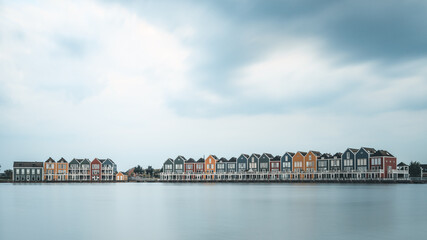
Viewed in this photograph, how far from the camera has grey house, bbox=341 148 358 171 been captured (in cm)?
11444

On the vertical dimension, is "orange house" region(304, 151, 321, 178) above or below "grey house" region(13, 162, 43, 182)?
above

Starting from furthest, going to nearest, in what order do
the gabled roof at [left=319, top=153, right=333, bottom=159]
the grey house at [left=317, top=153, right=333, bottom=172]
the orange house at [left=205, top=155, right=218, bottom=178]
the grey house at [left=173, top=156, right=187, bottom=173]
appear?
the grey house at [left=173, top=156, right=187, bottom=173] < the orange house at [left=205, top=155, right=218, bottom=178] < the gabled roof at [left=319, top=153, right=333, bottom=159] < the grey house at [left=317, top=153, right=333, bottom=172]

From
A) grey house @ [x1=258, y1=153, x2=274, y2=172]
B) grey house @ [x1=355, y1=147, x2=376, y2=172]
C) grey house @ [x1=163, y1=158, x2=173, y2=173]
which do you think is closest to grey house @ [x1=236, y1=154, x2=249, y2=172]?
grey house @ [x1=258, y1=153, x2=274, y2=172]

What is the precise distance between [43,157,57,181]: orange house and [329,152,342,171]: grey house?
8978 centimetres

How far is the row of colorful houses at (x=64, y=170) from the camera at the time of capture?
486 feet

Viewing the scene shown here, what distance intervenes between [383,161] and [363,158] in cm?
523

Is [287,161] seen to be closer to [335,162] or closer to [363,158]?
[335,162]

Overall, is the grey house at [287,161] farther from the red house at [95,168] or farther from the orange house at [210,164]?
the red house at [95,168]

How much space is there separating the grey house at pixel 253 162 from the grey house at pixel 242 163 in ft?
3.20

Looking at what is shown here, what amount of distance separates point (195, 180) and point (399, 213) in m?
113

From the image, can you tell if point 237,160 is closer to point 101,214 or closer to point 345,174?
point 345,174

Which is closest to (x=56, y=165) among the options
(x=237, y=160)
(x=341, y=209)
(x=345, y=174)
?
(x=237, y=160)

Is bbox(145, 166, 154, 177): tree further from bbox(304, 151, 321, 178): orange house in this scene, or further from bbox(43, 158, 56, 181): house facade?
bbox(304, 151, 321, 178): orange house

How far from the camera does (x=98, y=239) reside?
2302 cm
